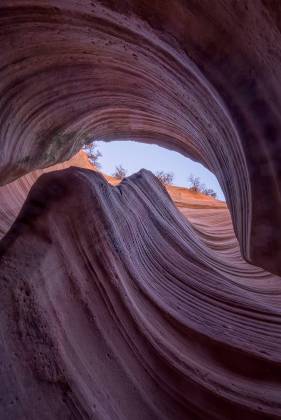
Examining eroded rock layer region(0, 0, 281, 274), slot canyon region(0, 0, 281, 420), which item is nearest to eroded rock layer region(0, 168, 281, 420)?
slot canyon region(0, 0, 281, 420)

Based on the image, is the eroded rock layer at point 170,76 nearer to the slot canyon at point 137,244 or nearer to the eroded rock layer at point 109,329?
the slot canyon at point 137,244

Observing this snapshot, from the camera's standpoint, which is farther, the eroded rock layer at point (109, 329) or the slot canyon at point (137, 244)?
the eroded rock layer at point (109, 329)

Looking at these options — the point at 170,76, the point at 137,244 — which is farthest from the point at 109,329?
the point at 170,76

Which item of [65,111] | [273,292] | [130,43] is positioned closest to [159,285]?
[273,292]

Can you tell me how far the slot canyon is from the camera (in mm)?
851

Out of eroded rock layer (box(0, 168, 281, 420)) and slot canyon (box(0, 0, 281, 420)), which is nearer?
slot canyon (box(0, 0, 281, 420))

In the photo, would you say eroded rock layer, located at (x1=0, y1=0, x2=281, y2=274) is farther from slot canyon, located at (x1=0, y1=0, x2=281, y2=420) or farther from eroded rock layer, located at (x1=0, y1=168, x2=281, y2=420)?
eroded rock layer, located at (x1=0, y1=168, x2=281, y2=420)

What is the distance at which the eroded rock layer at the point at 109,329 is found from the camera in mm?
1145

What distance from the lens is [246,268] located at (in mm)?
3264

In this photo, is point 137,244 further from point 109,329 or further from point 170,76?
point 170,76

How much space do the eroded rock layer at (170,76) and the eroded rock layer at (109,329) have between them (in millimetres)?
727

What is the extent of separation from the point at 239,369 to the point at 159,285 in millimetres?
651

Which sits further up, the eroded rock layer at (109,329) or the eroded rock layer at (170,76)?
the eroded rock layer at (170,76)

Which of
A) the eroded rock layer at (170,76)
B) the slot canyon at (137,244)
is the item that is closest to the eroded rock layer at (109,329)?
the slot canyon at (137,244)
